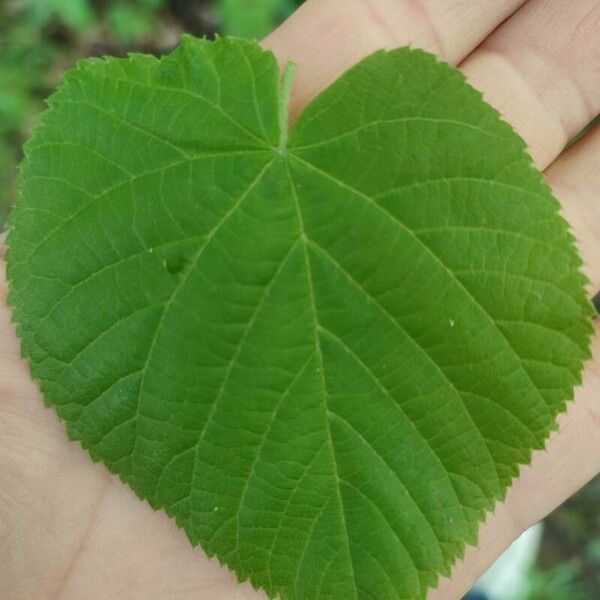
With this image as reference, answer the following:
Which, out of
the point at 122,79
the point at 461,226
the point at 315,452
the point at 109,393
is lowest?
the point at 109,393

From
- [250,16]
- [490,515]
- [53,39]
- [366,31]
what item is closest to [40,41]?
[53,39]

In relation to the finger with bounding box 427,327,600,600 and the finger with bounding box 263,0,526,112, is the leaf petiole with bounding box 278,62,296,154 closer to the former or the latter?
the finger with bounding box 263,0,526,112

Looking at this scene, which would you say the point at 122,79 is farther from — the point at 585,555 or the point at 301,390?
the point at 585,555

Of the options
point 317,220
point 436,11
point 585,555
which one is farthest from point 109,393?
point 585,555

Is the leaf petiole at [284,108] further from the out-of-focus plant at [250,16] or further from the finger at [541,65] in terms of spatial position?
the out-of-focus plant at [250,16]

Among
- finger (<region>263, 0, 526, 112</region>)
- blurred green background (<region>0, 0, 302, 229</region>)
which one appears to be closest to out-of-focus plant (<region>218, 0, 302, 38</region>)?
blurred green background (<region>0, 0, 302, 229</region>)

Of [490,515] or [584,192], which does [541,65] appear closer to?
[584,192]
